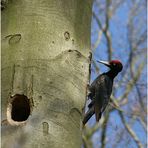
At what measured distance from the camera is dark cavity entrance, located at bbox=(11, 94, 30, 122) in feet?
6.18

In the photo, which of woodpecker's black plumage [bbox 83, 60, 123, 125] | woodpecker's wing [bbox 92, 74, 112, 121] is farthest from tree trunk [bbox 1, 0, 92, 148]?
woodpecker's wing [bbox 92, 74, 112, 121]

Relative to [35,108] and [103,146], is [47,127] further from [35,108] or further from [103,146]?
[103,146]

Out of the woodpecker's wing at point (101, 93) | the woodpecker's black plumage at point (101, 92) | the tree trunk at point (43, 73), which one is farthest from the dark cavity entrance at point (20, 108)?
the woodpecker's wing at point (101, 93)

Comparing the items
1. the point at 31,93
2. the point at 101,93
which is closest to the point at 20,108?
the point at 31,93

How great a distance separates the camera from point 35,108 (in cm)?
185

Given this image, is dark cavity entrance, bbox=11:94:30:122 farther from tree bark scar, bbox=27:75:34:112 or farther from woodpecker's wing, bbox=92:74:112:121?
woodpecker's wing, bbox=92:74:112:121

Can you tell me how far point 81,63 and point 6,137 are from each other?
499 millimetres

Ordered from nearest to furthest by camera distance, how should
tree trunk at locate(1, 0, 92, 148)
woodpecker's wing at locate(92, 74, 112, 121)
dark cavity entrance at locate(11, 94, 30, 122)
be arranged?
tree trunk at locate(1, 0, 92, 148) < dark cavity entrance at locate(11, 94, 30, 122) < woodpecker's wing at locate(92, 74, 112, 121)

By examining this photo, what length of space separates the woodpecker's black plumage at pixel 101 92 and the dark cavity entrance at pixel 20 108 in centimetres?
129

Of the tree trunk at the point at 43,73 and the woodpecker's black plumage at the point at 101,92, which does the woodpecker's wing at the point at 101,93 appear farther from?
the tree trunk at the point at 43,73

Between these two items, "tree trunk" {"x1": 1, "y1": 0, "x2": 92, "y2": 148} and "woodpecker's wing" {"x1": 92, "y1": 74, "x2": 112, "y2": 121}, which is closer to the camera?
"tree trunk" {"x1": 1, "y1": 0, "x2": 92, "y2": 148}

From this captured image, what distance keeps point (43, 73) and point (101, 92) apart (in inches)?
77.6

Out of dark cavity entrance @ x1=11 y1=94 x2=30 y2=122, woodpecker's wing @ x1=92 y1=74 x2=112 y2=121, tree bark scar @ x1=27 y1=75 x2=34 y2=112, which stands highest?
tree bark scar @ x1=27 y1=75 x2=34 y2=112

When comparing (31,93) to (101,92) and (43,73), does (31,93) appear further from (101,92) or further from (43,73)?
(101,92)
